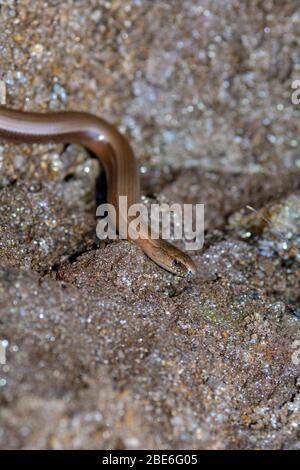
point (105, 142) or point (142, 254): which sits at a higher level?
point (105, 142)

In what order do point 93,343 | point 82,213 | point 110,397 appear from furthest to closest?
point 82,213, point 93,343, point 110,397

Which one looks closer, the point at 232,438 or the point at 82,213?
the point at 232,438

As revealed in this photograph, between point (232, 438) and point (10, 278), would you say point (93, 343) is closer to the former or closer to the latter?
point (10, 278)

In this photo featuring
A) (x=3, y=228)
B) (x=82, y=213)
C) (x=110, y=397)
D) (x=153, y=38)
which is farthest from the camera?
(x=153, y=38)

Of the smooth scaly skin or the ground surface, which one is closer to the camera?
the ground surface

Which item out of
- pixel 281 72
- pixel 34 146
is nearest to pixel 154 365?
pixel 34 146
